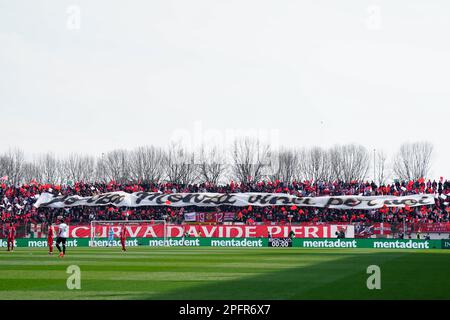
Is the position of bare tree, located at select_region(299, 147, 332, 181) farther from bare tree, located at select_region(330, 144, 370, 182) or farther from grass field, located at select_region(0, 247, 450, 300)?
grass field, located at select_region(0, 247, 450, 300)

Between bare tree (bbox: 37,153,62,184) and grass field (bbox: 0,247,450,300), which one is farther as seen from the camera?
bare tree (bbox: 37,153,62,184)

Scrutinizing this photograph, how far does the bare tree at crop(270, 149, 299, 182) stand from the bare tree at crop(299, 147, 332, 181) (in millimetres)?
924

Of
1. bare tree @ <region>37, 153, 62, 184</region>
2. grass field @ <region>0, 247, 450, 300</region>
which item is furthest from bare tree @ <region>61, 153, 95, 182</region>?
grass field @ <region>0, 247, 450, 300</region>

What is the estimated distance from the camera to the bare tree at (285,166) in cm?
12150

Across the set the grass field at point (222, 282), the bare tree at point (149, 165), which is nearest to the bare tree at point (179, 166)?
the bare tree at point (149, 165)

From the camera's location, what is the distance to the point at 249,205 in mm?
82500

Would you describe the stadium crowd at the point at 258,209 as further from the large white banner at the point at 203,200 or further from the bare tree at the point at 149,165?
the bare tree at the point at 149,165

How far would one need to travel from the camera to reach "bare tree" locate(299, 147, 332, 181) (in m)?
119

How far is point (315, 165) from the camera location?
120125mm

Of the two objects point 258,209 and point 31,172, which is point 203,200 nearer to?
point 258,209

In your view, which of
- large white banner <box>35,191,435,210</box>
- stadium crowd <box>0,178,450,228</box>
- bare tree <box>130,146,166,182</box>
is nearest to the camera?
stadium crowd <box>0,178,450,228</box>

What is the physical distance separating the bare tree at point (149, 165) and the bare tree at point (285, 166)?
56.2ft

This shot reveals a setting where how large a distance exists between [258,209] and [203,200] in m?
5.91
